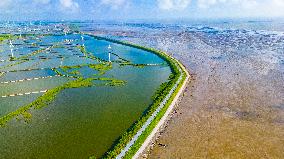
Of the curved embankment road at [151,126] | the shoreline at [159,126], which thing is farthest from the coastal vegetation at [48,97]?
the shoreline at [159,126]

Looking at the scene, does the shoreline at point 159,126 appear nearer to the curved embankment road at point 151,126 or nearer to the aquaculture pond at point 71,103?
the curved embankment road at point 151,126

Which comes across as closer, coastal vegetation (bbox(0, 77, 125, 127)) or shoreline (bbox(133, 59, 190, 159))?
shoreline (bbox(133, 59, 190, 159))

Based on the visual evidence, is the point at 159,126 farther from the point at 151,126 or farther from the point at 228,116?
the point at 228,116

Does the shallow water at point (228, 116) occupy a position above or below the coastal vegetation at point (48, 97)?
above

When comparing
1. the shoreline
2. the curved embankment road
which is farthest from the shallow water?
the curved embankment road

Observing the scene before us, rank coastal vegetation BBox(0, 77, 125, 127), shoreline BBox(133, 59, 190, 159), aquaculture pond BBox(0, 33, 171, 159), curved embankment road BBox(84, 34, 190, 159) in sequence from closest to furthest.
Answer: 1. curved embankment road BBox(84, 34, 190, 159)
2. shoreline BBox(133, 59, 190, 159)
3. aquaculture pond BBox(0, 33, 171, 159)
4. coastal vegetation BBox(0, 77, 125, 127)

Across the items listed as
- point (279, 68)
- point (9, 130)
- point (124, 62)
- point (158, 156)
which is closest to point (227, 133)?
point (158, 156)

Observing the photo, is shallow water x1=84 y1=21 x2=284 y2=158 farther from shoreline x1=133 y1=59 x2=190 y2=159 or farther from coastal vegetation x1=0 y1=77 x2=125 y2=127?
coastal vegetation x1=0 y1=77 x2=125 y2=127

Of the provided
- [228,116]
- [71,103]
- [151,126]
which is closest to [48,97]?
[71,103]
